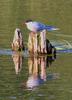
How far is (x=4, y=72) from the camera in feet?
73.4

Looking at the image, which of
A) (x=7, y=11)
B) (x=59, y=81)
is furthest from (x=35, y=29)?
(x=7, y=11)

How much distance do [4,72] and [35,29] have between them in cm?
407

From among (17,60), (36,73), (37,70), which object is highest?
(36,73)

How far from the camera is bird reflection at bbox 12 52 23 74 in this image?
23.3 m

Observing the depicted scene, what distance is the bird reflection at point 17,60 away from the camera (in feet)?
76.5

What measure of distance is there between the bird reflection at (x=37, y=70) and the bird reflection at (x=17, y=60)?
0.39 meters

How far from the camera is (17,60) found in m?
25.5

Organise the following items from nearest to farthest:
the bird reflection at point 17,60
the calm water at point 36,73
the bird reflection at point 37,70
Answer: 1. the calm water at point 36,73
2. the bird reflection at point 37,70
3. the bird reflection at point 17,60

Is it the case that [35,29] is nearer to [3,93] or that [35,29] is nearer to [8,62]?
[8,62]

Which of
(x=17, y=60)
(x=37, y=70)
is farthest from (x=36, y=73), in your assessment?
(x=17, y=60)

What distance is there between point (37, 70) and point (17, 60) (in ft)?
8.61

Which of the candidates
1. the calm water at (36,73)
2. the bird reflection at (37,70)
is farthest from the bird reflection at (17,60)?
the bird reflection at (37,70)

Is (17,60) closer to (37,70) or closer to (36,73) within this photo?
(37,70)

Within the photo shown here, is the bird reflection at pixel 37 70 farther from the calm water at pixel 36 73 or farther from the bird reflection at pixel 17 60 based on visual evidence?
the bird reflection at pixel 17 60
